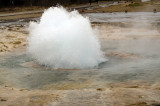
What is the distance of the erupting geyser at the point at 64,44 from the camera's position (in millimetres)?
13750

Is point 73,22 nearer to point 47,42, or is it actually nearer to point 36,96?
point 47,42

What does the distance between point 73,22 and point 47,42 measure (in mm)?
1668

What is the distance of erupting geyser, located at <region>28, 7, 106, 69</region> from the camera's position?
13.8 meters

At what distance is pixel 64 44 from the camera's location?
47.4ft

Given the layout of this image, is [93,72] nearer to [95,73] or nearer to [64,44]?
[95,73]

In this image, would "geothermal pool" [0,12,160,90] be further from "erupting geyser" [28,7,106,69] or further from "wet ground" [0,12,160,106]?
"erupting geyser" [28,7,106,69]

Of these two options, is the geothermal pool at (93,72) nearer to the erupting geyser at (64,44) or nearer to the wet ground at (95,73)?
the wet ground at (95,73)

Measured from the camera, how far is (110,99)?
819 cm

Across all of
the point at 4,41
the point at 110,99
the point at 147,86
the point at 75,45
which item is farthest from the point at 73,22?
the point at 4,41

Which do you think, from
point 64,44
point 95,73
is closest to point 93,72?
point 95,73

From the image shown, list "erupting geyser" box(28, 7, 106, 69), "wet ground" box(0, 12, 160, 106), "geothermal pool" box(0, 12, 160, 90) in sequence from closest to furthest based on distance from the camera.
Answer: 1. "wet ground" box(0, 12, 160, 106)
2. "geothermal pool" box(0, 12, 160, 90)
3. "erupting geyser" box(28, 7, 106, 69)

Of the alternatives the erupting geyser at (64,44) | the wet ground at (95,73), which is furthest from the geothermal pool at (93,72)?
the erupting geyser at (64,44)

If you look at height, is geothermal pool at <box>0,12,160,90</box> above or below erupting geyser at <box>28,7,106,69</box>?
below

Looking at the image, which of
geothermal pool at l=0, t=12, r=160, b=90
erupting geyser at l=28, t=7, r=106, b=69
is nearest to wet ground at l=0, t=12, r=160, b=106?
geothermal pool at l=0, t=12, r=160, b=90
